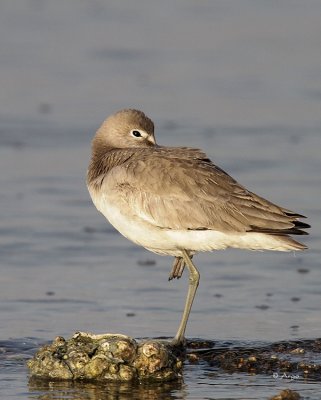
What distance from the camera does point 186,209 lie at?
9.46 meters

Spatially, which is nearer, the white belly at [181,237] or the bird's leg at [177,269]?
the white belly at [181,237]

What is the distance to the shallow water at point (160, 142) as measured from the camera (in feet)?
33.0

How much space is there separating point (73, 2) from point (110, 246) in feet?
35.8

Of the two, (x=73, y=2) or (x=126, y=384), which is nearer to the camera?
(x=126, y=384)

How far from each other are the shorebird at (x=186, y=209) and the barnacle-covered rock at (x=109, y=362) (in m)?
0.81

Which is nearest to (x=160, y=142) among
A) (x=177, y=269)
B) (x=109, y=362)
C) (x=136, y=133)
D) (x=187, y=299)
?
(x=136, y=133)

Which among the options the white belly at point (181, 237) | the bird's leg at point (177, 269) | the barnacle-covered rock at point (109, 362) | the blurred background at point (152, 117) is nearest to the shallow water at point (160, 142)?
the blurred background at point (152, 117)

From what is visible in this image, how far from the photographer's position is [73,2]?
2231cm

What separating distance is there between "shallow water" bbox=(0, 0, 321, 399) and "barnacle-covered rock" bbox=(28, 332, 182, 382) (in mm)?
141

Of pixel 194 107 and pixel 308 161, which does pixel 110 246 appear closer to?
pixel 308 161

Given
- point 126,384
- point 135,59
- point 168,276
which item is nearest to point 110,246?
point 168,276

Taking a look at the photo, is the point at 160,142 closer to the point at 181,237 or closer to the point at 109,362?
the point at 181,237

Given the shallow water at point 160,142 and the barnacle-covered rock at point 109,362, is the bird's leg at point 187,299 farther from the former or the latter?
the barnacle-covered rock at point 109,362

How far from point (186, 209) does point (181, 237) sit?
0.21m
